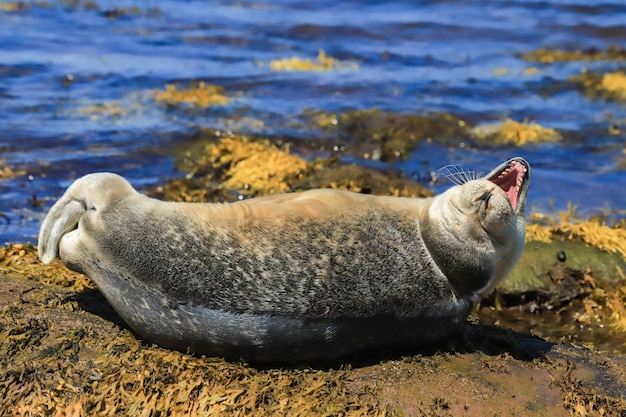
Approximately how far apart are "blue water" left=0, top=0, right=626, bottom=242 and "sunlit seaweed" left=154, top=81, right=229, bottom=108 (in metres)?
0.30

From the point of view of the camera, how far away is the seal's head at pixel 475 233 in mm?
5914

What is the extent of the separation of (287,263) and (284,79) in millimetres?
12658

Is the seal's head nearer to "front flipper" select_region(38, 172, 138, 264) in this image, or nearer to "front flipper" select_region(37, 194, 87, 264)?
"front flipper" select_region(38, 172, 138, 264)

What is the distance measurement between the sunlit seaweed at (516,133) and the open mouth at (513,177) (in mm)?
8304

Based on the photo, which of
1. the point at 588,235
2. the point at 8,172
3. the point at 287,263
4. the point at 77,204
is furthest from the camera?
the point at 8,172

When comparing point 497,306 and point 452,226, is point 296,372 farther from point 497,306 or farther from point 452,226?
point 497,306

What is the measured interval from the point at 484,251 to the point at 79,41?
16.3 meters

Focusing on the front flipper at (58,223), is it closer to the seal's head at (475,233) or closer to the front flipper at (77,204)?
the front flipper at (77,204)

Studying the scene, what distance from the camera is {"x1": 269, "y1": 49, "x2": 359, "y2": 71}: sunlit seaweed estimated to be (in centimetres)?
1886

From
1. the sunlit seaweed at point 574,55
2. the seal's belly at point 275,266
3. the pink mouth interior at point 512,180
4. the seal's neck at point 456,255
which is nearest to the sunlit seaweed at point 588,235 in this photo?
the pink mouth interior at point 512,180

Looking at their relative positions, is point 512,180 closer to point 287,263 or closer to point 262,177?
point 287,263

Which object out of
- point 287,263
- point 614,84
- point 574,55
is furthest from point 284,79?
point 287,263

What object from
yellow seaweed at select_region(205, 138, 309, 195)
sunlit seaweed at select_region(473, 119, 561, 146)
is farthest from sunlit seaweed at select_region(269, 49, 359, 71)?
yellow seaweed at select_region(205, 138, 309, 195)

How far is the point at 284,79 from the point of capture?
58.3 feet
